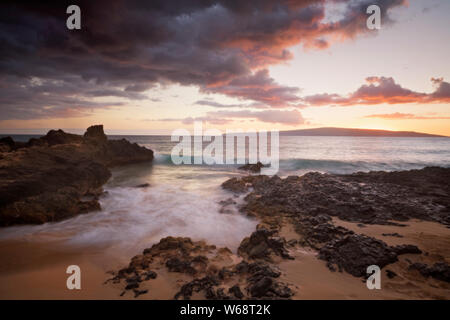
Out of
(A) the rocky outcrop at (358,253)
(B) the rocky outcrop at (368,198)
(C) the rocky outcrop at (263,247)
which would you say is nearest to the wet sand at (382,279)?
(A) the rocky outcrop at (358,253)

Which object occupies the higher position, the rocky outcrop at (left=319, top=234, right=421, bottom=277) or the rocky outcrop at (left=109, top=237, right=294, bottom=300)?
the rocky outcrop at (left=319, top=234, right=421, bottom=277)

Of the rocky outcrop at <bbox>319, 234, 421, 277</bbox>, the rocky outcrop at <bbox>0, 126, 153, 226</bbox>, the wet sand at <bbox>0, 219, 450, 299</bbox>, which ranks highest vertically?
the rocky outcrop at <bbox>0, 126, 153, 226</bbox>

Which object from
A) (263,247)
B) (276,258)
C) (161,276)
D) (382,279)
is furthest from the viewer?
(263,247)

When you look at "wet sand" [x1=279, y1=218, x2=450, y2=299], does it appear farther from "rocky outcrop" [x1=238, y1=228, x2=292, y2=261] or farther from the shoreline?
"rocky outcrop" [x1=238, y1=228, x2=292, y2=261]

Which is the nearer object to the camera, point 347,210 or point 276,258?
point 276,258

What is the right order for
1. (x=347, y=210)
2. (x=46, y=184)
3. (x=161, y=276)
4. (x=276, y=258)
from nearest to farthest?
(x=161, y=276) → (x=276, y=258) → (x=347, y=210) → (x=46, y=184)

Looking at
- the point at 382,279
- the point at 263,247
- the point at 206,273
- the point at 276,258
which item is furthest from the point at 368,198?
the point at 206,273

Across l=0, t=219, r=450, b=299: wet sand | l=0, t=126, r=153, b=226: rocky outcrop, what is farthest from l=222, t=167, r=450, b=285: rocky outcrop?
l=0, t=126, r=153, b=226: rocky outcrop

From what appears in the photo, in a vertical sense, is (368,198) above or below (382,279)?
above

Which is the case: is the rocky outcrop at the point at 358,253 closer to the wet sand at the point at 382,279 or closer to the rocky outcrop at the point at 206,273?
the wet sand at the point at 382,279

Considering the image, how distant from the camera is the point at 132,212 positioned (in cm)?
1140

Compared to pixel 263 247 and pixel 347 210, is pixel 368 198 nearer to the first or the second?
pixel 347 210

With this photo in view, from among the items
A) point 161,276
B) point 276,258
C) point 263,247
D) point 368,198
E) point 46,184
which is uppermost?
point 46,184
